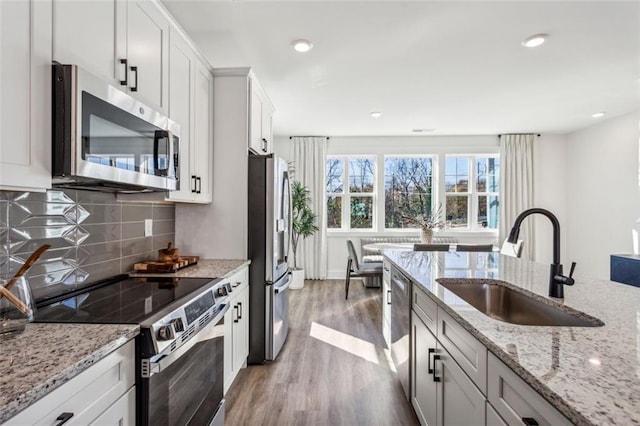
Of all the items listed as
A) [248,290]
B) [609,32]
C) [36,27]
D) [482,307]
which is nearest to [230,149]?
[248,290]

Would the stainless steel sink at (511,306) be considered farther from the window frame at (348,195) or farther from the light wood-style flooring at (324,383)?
the window frame at (348,195)

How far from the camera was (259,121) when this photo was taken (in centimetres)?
297

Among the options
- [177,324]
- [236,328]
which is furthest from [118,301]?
[236,328]

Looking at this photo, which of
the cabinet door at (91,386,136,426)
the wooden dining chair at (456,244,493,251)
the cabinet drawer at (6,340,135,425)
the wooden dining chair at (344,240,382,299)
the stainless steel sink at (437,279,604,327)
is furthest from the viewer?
the wooden dining chair at (344,240,382,299)

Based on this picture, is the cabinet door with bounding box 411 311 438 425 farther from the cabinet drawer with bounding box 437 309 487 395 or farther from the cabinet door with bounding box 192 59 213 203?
the cabinet door with bounding box 192 59 213 203

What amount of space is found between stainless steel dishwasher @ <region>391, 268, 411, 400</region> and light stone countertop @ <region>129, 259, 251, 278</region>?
113 centimetres

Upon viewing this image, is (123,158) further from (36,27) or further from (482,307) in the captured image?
(482,307)

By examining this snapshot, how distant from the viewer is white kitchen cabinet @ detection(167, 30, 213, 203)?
2.00 m

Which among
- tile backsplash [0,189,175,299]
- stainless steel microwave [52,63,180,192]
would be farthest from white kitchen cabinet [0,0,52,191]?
tile backsplash [0,189,175,299]

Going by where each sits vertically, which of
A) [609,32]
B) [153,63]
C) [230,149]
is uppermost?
[609,32]

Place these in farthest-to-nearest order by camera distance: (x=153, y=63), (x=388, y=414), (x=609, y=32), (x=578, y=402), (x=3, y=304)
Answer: (x=609, y=32)
(x=388, y=414)
(x=153, y=63)
(x=3, y=304)
(x=578, y=402)

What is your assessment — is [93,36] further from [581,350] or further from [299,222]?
[299,222]

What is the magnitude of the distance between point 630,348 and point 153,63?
2277 millimetres

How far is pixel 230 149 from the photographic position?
8.53ft
